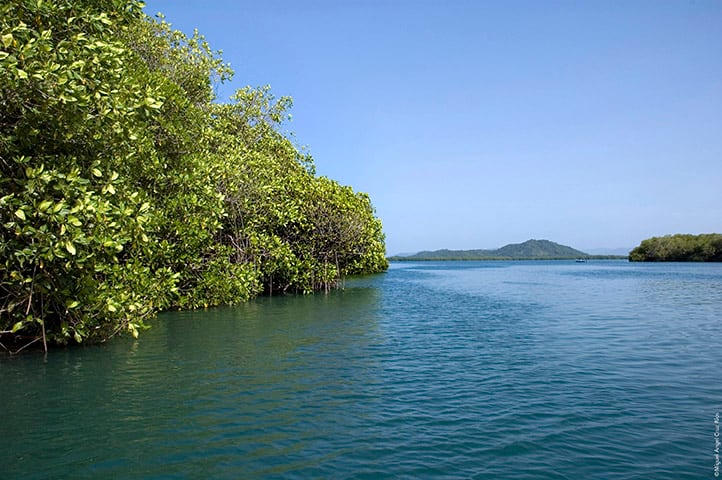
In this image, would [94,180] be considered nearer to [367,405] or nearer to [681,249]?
[367,405]

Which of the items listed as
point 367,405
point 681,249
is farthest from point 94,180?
point 681,249

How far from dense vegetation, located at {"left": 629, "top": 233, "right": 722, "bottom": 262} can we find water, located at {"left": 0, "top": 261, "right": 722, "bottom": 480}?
13071 cm

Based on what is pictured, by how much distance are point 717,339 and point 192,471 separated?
64.4 ft

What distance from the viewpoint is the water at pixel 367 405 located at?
25.5ft

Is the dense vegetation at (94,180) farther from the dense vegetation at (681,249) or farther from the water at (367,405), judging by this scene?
the dense vegetation at (681,249)

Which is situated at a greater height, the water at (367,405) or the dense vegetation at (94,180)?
the dense vegetation at (94,180)

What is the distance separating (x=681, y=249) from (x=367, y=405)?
15471cm

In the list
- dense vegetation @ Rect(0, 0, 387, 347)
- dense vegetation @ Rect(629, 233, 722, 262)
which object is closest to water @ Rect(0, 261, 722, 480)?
dense vegetation @ Rect(0, 0, 387, 347)

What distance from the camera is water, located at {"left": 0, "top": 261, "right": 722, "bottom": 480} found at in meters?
7.76

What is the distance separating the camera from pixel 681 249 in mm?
139625

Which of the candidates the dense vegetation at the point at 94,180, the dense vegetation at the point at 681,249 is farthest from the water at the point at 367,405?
the dense vegetation at the point at 681,249

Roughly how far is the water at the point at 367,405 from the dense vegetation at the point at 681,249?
5146 inches

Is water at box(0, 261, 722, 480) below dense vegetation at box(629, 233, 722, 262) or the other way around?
below

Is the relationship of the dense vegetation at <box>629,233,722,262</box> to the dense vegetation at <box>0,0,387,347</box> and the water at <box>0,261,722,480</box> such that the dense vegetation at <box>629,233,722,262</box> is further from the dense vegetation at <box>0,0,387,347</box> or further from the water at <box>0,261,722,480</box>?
the dense vegetation at <box>0,0,387,347</box>
